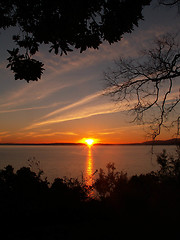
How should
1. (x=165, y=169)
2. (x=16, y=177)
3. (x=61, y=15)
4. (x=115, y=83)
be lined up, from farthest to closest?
(x=165, y=169) → (x=115, y=83) → (x=16, y=177) → (x=61, y=15)

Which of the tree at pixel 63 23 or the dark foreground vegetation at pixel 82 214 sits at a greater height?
the tree at pixel 63 23

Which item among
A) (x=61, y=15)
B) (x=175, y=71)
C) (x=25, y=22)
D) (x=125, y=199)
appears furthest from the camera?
(x=175, y=71)

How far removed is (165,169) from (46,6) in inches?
359

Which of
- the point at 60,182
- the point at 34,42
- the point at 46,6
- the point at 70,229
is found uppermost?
the point at 46,6

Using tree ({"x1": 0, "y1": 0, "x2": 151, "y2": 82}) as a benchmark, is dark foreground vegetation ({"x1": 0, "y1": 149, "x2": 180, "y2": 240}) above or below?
below

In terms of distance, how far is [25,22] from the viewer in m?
4.64

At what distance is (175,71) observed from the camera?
7414 mm

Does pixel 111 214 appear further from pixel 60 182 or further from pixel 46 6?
pixel 46 6

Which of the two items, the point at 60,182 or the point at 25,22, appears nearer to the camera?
the point at 25,22

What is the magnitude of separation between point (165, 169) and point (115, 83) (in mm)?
5328

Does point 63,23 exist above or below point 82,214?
above

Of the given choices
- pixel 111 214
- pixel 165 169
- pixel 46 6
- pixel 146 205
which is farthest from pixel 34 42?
pixel 165 169

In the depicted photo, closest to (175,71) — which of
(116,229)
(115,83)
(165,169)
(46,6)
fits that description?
(115,83)

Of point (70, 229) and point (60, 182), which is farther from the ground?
point (60, 182)
